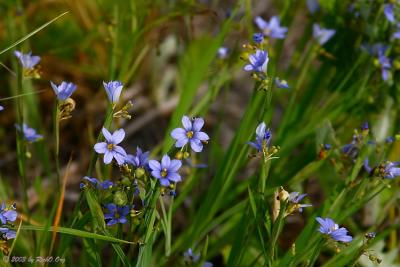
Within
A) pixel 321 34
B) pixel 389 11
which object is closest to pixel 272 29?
pixel 321 34

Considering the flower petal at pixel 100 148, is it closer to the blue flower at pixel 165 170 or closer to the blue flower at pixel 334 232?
the blue flower at pixel 165 170

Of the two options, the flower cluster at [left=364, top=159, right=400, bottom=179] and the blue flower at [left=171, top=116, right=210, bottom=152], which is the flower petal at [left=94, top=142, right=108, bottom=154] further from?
the flower cluster at [left=364, top=159, right=400, bottom=179]

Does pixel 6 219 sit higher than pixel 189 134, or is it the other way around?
pixel 189 134

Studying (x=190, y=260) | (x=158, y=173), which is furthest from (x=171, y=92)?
(x=158, y=173)

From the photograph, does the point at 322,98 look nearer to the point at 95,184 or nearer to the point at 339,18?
the point at 339,18

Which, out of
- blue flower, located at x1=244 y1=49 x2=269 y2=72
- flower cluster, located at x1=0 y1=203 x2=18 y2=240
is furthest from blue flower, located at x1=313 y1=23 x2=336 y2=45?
flower cluster, located at x1=0 y1=203 x2=18 y2=240

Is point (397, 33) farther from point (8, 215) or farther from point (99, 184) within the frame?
point (8, 215)
